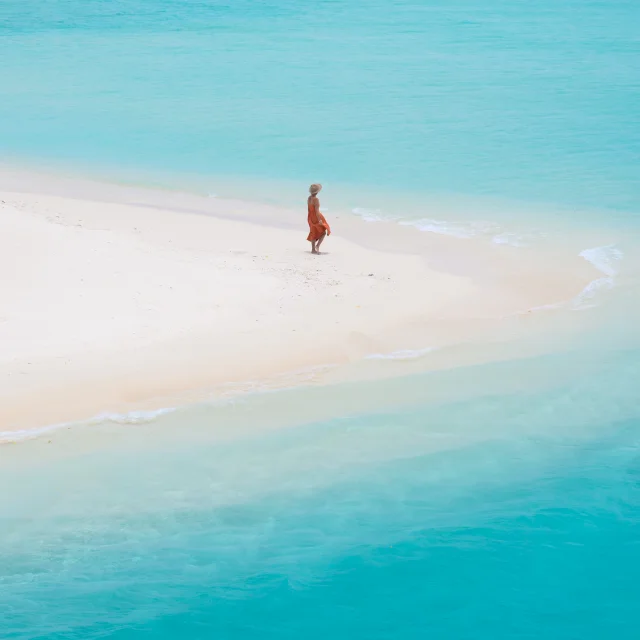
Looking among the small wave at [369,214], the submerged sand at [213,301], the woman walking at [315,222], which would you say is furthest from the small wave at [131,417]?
the small wave at [369,214]

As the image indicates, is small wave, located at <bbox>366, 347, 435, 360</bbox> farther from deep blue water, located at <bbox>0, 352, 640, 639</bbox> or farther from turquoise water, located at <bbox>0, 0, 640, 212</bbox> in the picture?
turquoise water, located at <bbox>0, 0, 640, 212</bbox>

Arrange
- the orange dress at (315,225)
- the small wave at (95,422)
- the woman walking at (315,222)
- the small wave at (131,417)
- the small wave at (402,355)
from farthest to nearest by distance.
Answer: the orange dress at (315,225) → the woman walking at (315,222) → the small wave at (402,355) → the small wave at (131,417) → the small wave at (95,422)

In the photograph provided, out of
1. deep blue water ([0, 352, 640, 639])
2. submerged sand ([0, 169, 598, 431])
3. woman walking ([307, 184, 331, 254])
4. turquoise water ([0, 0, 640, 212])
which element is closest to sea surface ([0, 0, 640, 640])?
deep blue water ([0, 352, 640, 639])

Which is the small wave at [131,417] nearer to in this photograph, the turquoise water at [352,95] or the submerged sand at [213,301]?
the submerged sand at [213,301]

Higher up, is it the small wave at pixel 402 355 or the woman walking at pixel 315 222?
the woman walking at pixel 315 222

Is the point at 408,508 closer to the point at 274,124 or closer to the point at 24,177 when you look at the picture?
the point at 24,177

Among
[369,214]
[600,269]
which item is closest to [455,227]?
[369,214]

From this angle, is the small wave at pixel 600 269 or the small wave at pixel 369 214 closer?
the small wave at pixel 600 269
